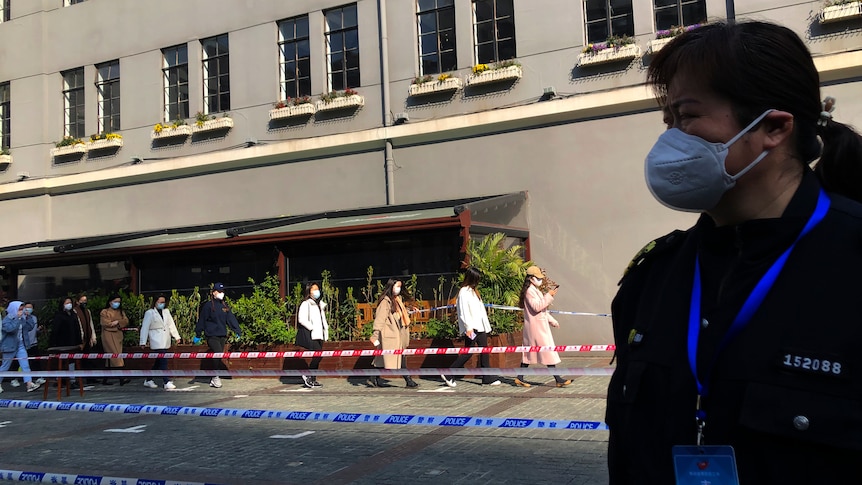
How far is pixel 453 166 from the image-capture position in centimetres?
1705

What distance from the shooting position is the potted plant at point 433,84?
55.3 ft

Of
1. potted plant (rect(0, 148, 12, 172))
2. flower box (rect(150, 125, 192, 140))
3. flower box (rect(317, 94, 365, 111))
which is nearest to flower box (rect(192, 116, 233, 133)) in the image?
flower box (rect(150, 125, 192, 140))

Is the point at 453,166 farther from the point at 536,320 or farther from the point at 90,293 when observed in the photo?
the point at 90,293

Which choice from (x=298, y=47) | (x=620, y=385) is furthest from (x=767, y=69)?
(x=298, y=47)

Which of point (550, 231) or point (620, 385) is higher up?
point (550, 231)

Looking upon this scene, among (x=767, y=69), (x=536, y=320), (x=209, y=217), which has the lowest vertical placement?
(x=536, y=320)

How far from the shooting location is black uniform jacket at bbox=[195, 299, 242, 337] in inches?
554

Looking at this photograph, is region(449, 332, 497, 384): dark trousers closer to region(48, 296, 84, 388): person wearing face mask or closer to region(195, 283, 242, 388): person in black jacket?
region(195, 283, 242, 388): person in black jacket

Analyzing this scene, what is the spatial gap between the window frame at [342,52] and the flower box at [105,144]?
266 inches

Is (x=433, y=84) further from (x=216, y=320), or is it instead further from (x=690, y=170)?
(x=690, y=170)

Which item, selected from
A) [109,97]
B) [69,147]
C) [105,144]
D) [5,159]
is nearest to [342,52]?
[105,144]

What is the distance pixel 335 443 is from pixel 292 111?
12.3m

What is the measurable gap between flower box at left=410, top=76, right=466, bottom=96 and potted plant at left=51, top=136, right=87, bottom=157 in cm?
1062

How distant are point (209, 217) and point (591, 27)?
10.8m
